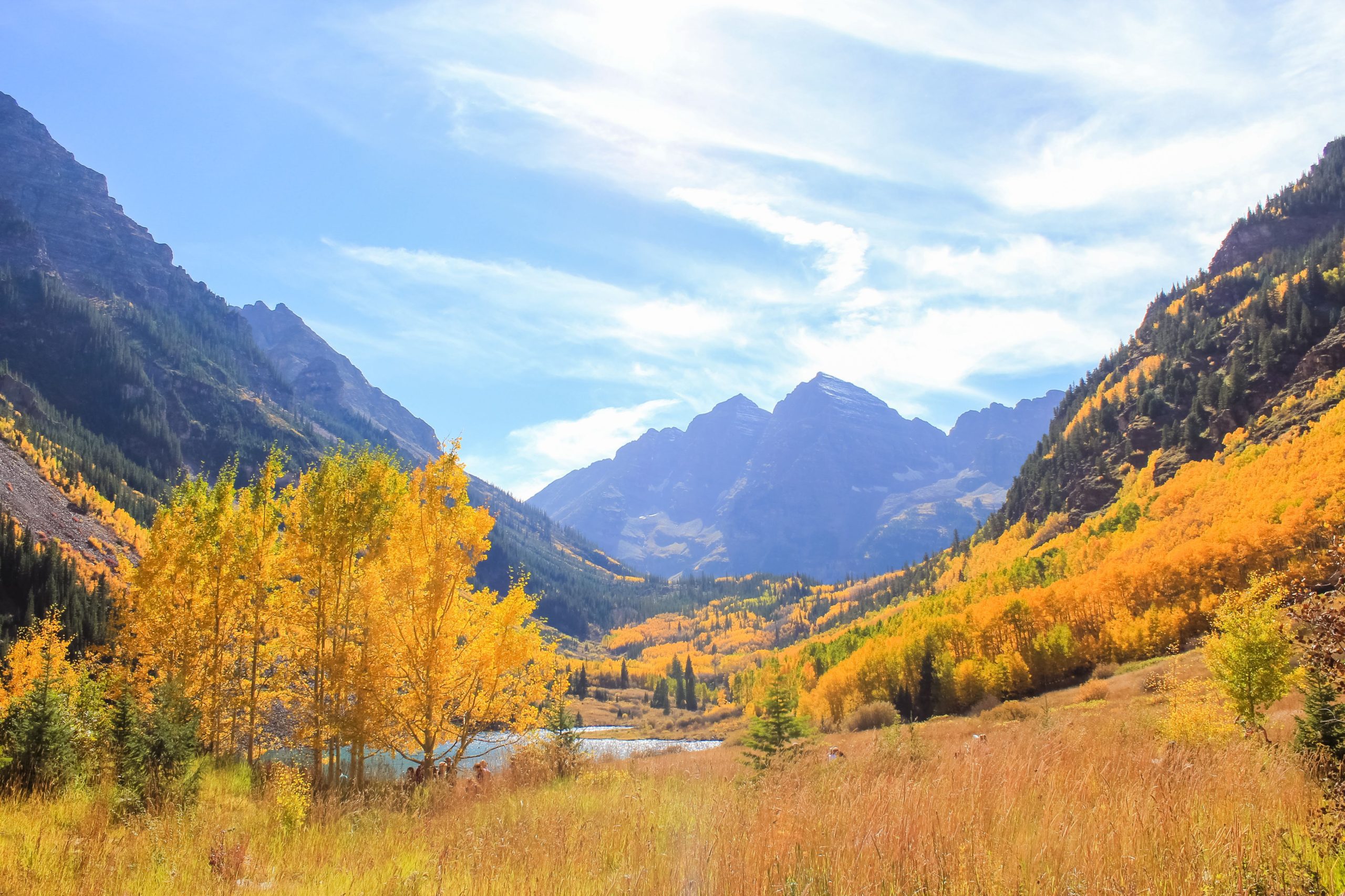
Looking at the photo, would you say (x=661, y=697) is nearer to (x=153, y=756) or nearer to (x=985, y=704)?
(x=985, y=704)

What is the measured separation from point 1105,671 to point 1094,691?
45.9 feet

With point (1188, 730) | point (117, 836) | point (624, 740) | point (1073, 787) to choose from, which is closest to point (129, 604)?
point (117, 836)

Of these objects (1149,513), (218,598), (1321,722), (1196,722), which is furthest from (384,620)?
(1149,513)

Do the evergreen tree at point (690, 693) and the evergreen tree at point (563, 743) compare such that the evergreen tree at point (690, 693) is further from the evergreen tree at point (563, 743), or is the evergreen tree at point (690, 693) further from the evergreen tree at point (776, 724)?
the evergreen tree at point (776, 724)

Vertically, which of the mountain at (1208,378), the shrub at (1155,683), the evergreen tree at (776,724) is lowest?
the shrub at (1155,683)

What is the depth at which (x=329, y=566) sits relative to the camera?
57.7 ft

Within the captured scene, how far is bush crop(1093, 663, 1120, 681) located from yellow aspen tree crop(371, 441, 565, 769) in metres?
62.3

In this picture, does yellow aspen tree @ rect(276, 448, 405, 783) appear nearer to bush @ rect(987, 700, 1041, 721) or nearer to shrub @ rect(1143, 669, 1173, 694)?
shrub @ rect(1143, 669, 1173, 694)

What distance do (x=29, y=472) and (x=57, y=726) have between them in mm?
144533

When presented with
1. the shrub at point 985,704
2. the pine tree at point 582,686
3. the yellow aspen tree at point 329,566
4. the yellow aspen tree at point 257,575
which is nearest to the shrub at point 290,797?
the yellow aspen tree at point 329,566

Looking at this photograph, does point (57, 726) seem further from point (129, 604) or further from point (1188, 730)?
point (1188, 730)

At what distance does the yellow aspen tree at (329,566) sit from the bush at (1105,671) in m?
65.8

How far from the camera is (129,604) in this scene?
73.8 ft

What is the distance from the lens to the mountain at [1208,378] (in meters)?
A: 121
